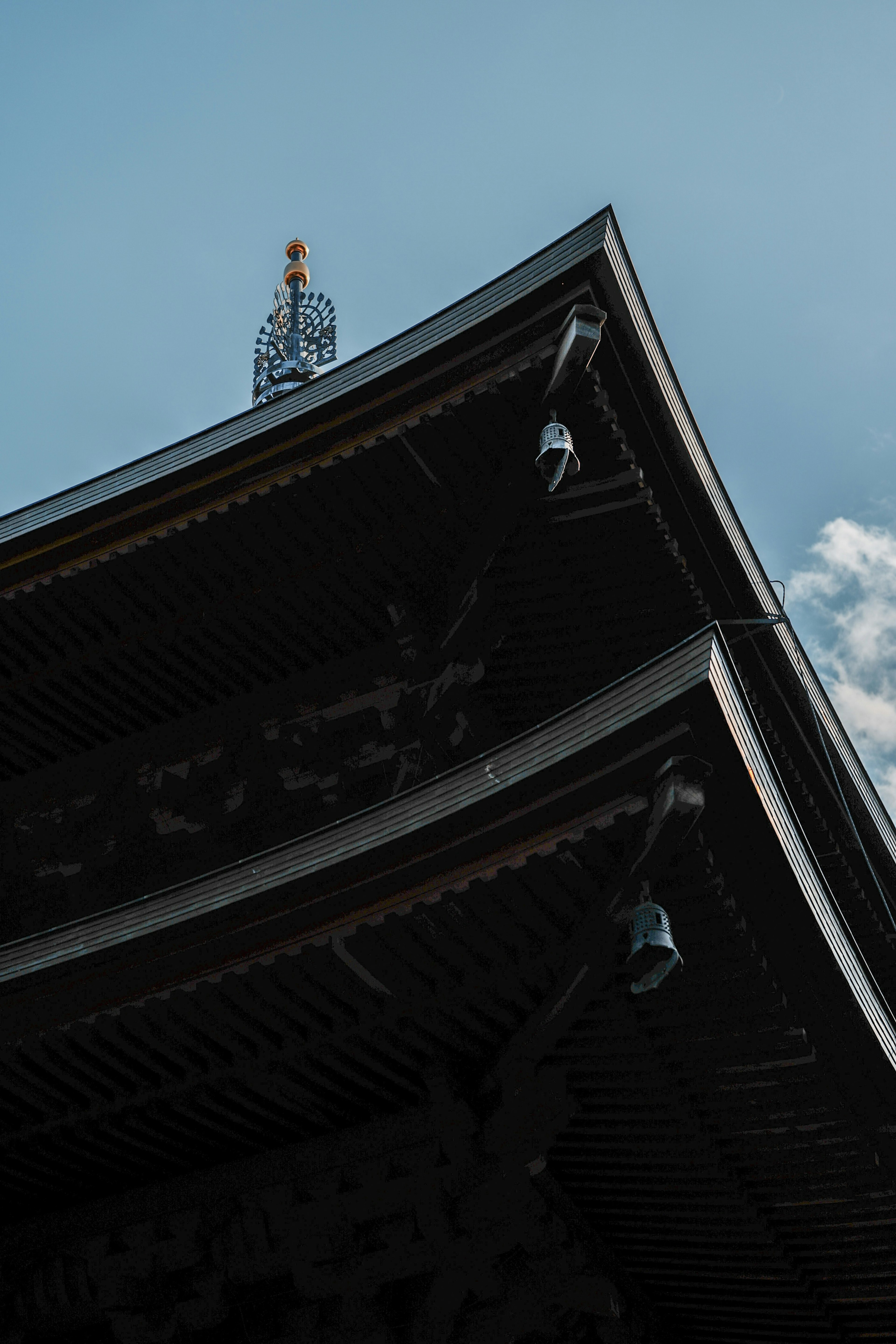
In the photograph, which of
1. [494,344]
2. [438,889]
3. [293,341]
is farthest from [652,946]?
[293,341]

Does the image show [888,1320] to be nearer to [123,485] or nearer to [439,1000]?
[439,1000]

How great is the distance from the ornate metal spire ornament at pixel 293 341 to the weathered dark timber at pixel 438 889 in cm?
588

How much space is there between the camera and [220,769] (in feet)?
34.6

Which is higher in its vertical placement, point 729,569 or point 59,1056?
point 729,569

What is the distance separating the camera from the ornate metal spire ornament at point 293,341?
51.7 feet

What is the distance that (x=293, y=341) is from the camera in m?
16.1

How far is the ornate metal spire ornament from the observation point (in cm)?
1577

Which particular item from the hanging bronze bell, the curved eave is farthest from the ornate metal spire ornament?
the hanging bronze bell

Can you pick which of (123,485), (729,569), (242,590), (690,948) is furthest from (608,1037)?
(123,485)

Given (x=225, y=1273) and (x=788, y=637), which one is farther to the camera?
(x=788, y=637)

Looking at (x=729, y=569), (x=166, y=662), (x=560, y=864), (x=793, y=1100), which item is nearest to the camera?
(x=560, y=864)

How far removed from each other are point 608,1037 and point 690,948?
0.87 metres

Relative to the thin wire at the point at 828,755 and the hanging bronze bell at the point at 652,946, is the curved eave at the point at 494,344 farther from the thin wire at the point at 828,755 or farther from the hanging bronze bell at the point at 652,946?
the hanging bronze bell at the point at 652,946

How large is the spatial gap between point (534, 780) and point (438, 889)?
0.80 meters
